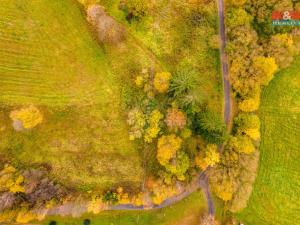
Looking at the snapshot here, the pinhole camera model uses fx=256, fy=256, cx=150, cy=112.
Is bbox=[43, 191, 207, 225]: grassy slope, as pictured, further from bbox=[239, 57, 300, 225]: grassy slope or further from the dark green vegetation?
bbox=[239, 57, 300, 225]: grassy slope

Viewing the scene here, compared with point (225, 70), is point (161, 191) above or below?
below

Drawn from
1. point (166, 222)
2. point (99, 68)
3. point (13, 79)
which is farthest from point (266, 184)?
point (13, 79)

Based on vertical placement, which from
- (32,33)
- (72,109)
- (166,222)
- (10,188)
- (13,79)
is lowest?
(166,222)

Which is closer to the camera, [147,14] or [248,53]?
[248,53]

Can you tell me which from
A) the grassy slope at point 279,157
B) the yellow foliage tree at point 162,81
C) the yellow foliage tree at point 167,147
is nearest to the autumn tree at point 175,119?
the yellow foliage tree at point 167,147

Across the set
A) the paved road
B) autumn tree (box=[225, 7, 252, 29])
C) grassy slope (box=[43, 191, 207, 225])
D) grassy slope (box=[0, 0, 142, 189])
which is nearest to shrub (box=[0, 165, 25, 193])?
grassy slope (box=[0, 0, 142, 189])

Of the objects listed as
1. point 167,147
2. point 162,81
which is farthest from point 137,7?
point 167,147

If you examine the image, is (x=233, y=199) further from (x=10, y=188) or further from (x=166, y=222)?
(x=10, y=188)

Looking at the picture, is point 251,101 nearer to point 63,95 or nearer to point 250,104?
point 250,104
